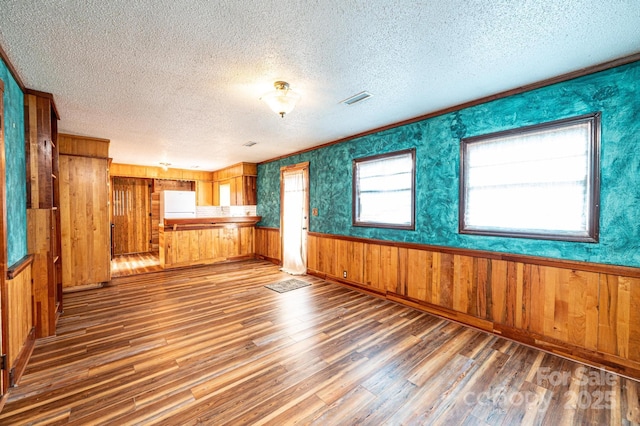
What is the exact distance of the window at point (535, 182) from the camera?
2.45 metres

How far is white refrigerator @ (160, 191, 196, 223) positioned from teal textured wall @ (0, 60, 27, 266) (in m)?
4.17

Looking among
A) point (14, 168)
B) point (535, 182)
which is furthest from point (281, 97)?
point (535, 182)

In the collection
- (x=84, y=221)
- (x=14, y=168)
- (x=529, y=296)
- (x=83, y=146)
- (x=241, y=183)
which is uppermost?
(x=83, y=146)

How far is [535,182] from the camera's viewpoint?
2736mm

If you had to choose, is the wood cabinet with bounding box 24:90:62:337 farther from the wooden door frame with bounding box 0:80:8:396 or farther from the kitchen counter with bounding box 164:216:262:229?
the kitchen counter with bounding box 164:216:262:229

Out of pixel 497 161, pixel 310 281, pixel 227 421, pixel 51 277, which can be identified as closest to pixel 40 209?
pixel 51 277

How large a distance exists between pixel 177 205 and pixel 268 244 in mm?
2626

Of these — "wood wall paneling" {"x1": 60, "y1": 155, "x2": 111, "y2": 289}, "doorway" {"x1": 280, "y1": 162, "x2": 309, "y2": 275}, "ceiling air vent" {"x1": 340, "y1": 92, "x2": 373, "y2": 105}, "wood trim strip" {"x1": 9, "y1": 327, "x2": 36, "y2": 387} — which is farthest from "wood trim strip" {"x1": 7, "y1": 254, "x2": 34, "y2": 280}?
"doorway" {"x1": 280, "y1": 162, "x2": 309, "y2": 275}

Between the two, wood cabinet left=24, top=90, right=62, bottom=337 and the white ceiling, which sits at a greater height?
the white ceiling

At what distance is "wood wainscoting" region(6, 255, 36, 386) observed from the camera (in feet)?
6.89

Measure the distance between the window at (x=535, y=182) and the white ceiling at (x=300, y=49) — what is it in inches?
22.3

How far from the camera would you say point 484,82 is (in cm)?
268

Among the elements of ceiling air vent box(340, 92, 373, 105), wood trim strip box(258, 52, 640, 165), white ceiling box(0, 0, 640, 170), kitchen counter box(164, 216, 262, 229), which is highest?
ceiling air vent box(340, 92, 373, 105)

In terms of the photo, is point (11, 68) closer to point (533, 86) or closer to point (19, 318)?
point (19, 318)
